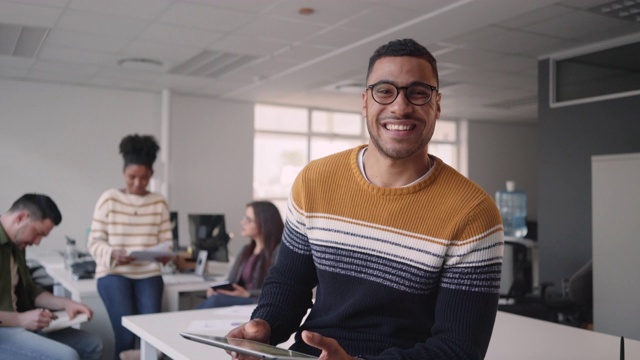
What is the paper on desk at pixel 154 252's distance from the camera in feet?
12.0

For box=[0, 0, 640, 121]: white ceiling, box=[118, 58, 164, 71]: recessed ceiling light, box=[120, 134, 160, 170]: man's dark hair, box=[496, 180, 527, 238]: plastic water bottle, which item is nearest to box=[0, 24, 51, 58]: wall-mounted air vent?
box=[0, 0, 640, 121]: white ceiling

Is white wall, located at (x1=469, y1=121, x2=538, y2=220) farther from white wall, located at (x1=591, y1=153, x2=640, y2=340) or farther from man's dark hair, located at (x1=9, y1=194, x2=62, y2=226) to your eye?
man's dark hair, located at (x1=9, y1=194, x2=62, y2=226)

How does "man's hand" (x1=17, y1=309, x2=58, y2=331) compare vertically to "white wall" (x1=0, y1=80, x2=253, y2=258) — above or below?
below

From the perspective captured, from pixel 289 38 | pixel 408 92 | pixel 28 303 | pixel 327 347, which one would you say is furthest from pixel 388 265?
pixel 289 38

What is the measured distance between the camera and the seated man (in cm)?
268

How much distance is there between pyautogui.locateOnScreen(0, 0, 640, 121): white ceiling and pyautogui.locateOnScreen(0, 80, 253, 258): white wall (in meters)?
0.42

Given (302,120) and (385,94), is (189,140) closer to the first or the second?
(302,120)

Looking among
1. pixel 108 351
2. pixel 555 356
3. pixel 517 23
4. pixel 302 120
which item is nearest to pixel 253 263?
pixel 108 351

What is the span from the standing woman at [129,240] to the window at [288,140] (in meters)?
5.48

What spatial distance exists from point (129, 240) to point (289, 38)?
250 centimetres

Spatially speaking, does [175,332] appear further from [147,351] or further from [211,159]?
[211,159]

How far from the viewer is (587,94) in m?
5.47

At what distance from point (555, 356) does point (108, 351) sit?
3034 mm

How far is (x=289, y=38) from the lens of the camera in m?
5.48
